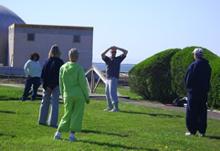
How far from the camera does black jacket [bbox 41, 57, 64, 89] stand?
43.3 feet

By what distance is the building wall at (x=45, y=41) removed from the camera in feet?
185

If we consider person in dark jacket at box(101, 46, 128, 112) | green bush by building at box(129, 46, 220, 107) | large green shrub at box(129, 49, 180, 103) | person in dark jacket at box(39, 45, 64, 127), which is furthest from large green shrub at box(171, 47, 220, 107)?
person in dark jacket at box(39, 45, 64, 127)

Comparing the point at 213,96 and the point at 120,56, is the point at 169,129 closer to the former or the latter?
the point at 120,56

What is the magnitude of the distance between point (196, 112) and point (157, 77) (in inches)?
462

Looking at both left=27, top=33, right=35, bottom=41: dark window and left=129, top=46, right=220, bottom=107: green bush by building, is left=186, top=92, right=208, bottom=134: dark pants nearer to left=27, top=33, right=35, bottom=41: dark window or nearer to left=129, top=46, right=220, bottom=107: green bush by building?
left=129, top=46, right=220, bottom=107: green bush by building

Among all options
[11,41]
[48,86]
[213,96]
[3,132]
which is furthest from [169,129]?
[11,41]

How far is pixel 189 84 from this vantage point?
511 inches

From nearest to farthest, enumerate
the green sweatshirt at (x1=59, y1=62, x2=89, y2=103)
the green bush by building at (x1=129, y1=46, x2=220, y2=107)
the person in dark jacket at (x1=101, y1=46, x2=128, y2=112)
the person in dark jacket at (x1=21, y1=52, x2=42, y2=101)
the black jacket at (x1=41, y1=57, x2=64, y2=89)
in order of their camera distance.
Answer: the green sweatshirt at (x1=59, y1=62, x2=89, y2=103), the black jacket at (x1=41, y1=57, x2=64, y2=89), the person in dark jacket at (x1=101, y1=46, x2=128, y2=112), the person in dark jacket at (x1=21, y1=52, x2=42, y2=101), the green bush by building at (x1=129, y1=46, x2=220, y2=107)

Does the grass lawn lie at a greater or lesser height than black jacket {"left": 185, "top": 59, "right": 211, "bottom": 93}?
lesser

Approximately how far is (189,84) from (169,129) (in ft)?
4.63

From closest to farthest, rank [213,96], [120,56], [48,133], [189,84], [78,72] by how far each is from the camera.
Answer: [78,72], [48,133], [189,84], [120,56], [213,96]

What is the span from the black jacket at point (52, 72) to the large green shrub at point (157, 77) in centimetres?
1157

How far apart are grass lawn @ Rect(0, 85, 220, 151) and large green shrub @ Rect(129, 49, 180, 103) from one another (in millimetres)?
6829

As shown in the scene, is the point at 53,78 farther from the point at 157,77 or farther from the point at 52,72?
the point at 157,77
